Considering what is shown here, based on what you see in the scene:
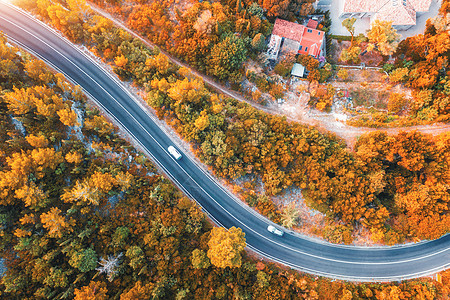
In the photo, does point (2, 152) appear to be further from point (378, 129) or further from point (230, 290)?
point (378, 129)

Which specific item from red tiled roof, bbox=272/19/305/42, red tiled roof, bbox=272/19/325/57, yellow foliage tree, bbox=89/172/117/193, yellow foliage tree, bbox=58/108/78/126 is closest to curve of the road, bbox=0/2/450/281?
yellow foliage tree, bbox=58/108/78/126

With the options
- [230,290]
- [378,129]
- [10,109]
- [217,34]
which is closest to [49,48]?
[10,109]

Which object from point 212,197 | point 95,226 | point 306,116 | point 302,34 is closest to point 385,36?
point 302,34

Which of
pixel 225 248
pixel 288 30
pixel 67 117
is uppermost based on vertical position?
pixel 288 30

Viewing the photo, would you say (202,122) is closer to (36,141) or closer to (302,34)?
(36,141)

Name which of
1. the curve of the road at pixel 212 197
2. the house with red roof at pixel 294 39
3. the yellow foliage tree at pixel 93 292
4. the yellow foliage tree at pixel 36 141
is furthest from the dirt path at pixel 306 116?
the yellow foliage tree at pixel 93 292

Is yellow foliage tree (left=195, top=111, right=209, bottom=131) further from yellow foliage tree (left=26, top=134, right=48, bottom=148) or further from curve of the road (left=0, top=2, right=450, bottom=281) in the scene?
yellow foliage tree (left=26, top=134, right=48, bottom=148)

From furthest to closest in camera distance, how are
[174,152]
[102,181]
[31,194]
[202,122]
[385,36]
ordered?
[385,36]
[174,152]
[202,122]
[102,181]
[31,194]

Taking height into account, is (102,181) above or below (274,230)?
above
